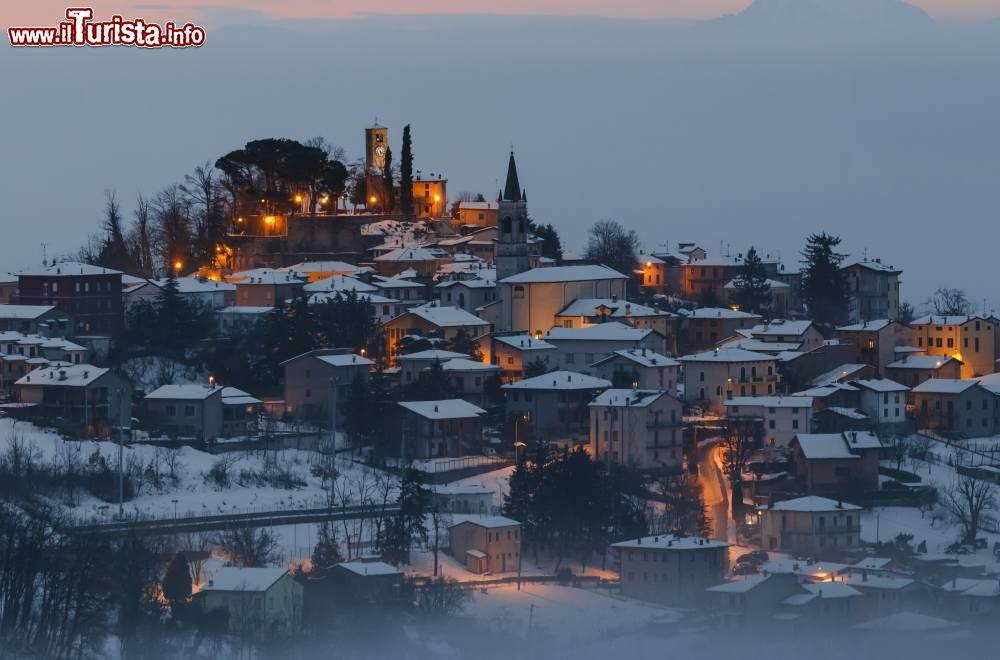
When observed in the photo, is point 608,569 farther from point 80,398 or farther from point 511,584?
point 80,398

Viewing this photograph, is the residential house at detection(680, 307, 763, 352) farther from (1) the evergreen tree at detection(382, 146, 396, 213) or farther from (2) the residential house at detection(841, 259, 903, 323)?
(1) the evergreen tree at detection(382, 146, 396, 213)

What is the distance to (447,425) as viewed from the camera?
46.5 meters

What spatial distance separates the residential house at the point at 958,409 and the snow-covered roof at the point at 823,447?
294 centimetres

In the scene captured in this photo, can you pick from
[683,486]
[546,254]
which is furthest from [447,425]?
[546,254]

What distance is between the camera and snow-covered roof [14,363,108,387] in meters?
45.6

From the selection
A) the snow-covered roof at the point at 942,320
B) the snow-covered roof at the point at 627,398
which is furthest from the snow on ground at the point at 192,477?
the snow-covered roof at the point at 942,320

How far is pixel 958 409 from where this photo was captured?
49656 mm

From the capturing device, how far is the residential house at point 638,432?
46.3m

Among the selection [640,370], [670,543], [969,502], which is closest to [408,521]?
[670,543]

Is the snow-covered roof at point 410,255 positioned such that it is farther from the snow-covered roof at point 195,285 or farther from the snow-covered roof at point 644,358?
the snow-covered roof at point 644,358

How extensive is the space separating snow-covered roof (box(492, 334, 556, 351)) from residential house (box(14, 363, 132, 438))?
6923 mm

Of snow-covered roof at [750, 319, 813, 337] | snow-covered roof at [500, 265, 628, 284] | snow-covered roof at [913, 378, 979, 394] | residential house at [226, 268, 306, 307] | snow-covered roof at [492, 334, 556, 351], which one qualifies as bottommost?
snow-covered roof at [913, 378, 979, 394]

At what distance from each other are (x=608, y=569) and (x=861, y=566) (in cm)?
325

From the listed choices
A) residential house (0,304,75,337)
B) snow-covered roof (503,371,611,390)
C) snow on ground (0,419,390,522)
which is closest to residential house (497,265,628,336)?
snow-covered roof (503,371,611,390)
